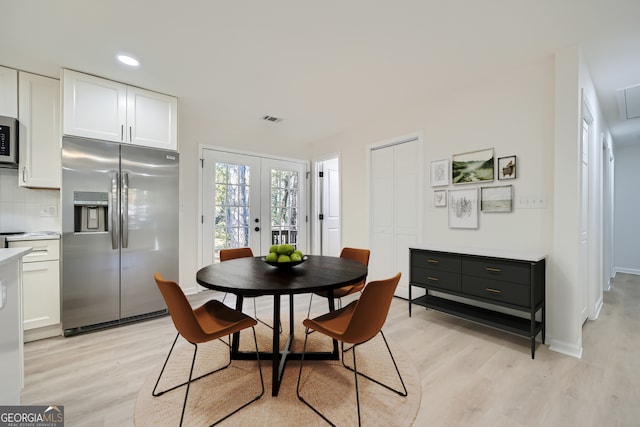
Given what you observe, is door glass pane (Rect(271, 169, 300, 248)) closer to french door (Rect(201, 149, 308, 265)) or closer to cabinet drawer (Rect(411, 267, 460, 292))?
french door (Rect(201, 149, 308, 265))

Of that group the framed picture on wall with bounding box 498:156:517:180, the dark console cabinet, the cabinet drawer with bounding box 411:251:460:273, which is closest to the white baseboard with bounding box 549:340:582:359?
the dark console cabinet

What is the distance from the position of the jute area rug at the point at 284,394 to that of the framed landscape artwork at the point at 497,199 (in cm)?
165

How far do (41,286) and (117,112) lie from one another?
5.78ft

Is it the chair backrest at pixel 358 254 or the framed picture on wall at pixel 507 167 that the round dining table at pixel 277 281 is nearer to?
the chair backrest at pixel 358 254

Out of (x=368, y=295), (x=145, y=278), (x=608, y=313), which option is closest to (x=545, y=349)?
(x=608, y=313)

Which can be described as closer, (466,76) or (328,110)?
(466,76)

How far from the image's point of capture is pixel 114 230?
2.74 metres

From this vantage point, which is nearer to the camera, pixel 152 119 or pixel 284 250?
pixel 284 250

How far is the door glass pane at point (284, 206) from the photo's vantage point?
191 inches

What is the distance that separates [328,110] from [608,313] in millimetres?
4075

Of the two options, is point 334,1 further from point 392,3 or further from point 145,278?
point 145,278

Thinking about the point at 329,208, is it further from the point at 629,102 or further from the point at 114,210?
the point at 629,102

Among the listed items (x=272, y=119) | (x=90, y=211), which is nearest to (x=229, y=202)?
(x=272, y=119)

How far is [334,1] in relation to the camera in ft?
5.97
